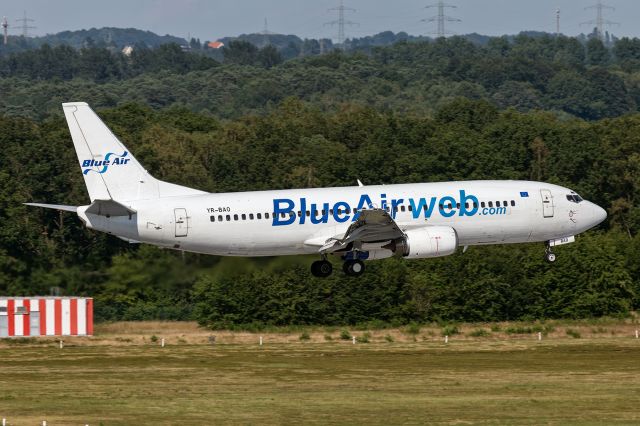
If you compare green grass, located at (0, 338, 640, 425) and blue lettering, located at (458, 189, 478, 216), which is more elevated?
blue lettering, located at (458, 189, 478, 216)

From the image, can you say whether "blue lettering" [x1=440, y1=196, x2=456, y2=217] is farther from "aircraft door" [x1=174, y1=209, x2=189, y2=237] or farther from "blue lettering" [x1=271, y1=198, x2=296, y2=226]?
"aircraft door" [x1=174, y1=209, x2=189, y2=237]

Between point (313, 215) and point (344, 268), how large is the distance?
407cm

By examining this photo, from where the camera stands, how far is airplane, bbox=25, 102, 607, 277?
71.8m

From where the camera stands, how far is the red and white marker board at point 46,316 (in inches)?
3548

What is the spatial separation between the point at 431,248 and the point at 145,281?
1656 centimetres

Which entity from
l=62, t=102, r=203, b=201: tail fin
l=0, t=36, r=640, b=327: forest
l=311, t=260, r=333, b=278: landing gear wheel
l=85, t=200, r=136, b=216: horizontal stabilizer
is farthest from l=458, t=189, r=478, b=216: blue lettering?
A: l=85, t=200, r=136, b=216: horizontal stabilizer

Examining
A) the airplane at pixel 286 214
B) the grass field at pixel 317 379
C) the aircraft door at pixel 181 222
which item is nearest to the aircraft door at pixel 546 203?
the airplane at pixel 286 214

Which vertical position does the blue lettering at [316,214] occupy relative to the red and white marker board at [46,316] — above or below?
above

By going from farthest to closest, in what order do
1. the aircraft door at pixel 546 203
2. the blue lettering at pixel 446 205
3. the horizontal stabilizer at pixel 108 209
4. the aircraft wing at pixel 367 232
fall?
the aircraft door at pixel 546 203, the blue lettering at pixel 446 205, the aircraft wing at pixel 367 232, the horizontal stabilizer at pixel 108 209

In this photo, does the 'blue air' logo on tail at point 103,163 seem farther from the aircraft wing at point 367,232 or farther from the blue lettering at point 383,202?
the blue lettering at point 383,202

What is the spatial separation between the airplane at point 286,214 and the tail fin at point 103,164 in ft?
0.17

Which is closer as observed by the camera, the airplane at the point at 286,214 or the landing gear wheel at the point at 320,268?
the airplane at the point at 286,214

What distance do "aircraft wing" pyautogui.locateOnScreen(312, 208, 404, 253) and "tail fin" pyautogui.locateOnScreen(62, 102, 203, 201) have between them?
8.96 meters

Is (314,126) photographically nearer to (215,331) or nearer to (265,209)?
(215,331)
